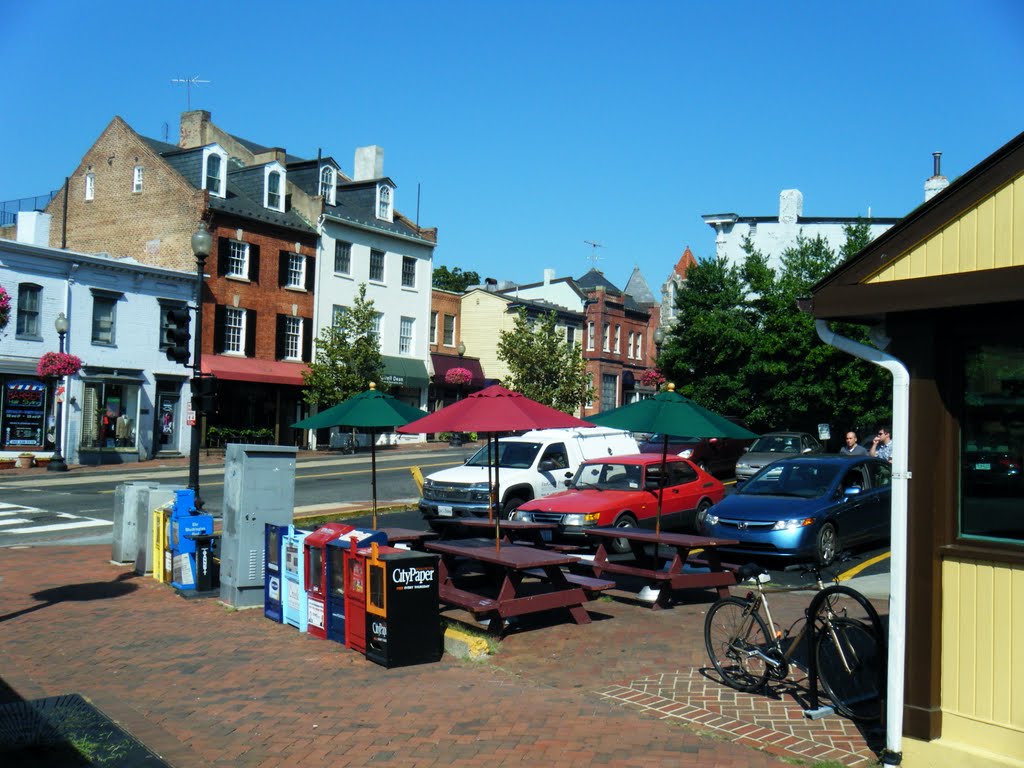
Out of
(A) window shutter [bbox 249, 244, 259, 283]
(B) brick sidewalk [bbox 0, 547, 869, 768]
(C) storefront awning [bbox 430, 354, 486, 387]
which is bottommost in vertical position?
(B) brick sidewalk [bbox 0, 547, 869, 768]

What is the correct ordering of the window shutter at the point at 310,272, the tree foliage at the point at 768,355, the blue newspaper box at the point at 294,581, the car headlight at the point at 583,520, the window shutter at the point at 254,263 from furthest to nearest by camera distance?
the window shutter at the point at 310,272 → the window shutter at the point at 254,263 → the tree foliage at the point at 768,355 → the car headlight at the point at 583,520 → the blue newspaper box at the point at 294,581

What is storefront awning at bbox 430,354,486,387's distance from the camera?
4978cm

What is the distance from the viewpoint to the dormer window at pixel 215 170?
3938cm

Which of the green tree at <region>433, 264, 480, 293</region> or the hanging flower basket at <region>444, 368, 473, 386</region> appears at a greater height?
the green tree at <region>433, 264, 480, 293</region>

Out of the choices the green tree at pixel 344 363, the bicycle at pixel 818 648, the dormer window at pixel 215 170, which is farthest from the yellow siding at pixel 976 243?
the dormer window at pixel 215 170

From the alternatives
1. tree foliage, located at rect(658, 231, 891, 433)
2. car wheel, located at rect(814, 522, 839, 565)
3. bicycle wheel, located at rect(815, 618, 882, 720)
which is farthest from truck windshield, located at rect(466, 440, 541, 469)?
tree foliage, located at rect(658, 231, 891, 433)

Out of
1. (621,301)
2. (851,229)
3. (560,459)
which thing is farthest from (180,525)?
(621,301)

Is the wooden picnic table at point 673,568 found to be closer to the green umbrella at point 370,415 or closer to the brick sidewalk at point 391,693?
the brick sidewalk at point 391,693

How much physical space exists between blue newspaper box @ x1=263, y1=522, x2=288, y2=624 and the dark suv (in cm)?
1403

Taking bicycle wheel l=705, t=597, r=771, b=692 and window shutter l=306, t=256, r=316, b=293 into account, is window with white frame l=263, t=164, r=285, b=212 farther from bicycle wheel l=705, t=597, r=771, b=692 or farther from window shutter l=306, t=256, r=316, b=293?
bicycle wheel l=705, t=597, r=771, b=692

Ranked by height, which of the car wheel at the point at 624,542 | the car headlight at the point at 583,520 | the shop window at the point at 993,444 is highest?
the shop window at the point at 993,444

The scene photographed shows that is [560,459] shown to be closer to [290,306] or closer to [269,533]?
[269,533]

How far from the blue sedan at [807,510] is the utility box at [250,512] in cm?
589

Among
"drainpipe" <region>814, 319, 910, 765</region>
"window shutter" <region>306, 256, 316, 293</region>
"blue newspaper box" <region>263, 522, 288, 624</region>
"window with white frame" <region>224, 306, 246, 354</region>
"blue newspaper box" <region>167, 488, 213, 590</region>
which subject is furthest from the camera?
"window shutter" <region>306, 256, 316, 293</region>
